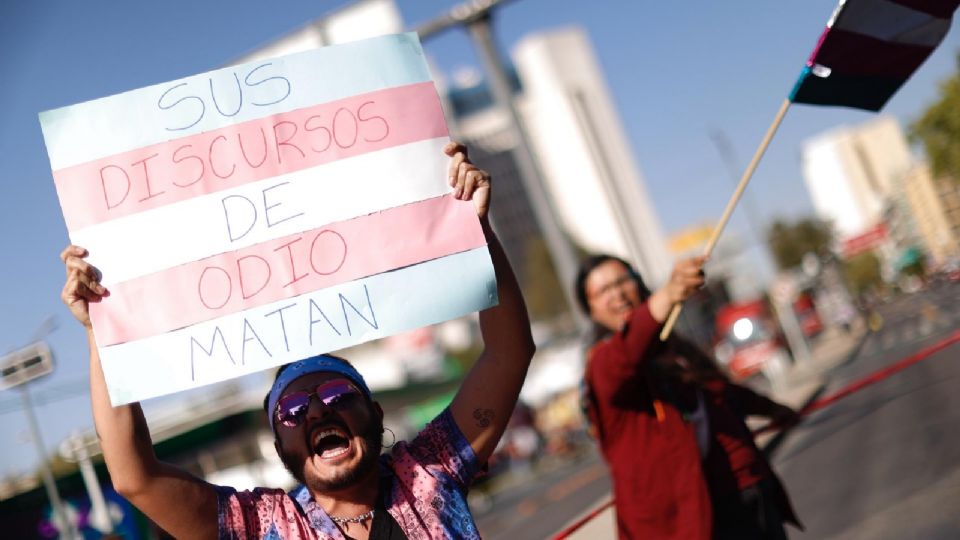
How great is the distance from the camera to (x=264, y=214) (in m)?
2.71

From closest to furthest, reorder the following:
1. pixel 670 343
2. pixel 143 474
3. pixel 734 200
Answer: pixel 143 474
pixel 734 200
pixel 670 343

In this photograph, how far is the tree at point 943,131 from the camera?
189 ft

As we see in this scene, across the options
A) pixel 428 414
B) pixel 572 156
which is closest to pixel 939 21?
pixel 428 414

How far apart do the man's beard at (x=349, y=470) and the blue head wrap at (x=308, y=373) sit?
9cm

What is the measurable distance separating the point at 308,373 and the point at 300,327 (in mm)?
114

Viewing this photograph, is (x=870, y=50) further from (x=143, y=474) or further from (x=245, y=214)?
(x=143, y=474)

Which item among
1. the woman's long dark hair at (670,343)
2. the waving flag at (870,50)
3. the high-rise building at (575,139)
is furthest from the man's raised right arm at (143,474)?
the high-rise building at (575,139)

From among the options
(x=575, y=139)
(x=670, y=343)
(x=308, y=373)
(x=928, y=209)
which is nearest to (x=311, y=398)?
(x=308, y=373)

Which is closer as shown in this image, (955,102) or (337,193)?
(337,193)

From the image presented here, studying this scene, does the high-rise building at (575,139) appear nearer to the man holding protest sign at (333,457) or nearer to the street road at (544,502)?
the street road at (544,502)

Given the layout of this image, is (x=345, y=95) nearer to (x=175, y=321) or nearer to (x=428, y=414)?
(x=175, y=321)

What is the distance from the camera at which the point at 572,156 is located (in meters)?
145

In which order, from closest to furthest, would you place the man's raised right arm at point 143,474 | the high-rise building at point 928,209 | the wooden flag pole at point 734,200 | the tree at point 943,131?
the man's raised right arm at point 143,474 → the wooden flag pole at point 734,200 → the tree at point 943,131 → the high-rise building at point 928,209

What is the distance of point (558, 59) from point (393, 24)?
3065 cm
